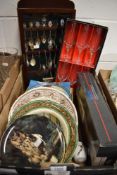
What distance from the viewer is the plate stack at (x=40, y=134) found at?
552mm

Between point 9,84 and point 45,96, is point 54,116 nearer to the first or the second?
point 45,96

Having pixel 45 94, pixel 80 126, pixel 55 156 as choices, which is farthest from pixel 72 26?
pixel 55 156

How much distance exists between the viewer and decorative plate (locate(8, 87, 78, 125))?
724 mm

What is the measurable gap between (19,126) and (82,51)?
0.50 meters

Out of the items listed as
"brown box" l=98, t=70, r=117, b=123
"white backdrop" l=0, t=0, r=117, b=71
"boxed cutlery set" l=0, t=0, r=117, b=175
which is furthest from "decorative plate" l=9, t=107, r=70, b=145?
"white backdrop" l=0, t=0, r=117, b=71

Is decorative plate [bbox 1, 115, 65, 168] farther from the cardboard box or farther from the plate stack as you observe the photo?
the cardboard box

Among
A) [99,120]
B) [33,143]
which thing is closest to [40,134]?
[33,143]

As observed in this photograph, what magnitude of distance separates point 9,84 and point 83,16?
51 cm

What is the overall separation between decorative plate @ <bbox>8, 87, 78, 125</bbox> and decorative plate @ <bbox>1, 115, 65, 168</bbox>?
4.8 inches

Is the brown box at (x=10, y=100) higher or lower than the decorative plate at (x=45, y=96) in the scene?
lower

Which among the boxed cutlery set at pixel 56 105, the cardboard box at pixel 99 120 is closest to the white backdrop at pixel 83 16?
the boxed cutlery set at pixel 56 105

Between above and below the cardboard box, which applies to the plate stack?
below

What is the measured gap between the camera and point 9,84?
0.78 m

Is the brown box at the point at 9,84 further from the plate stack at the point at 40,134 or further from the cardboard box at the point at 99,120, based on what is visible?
the cardboard box at the point at 99,120
